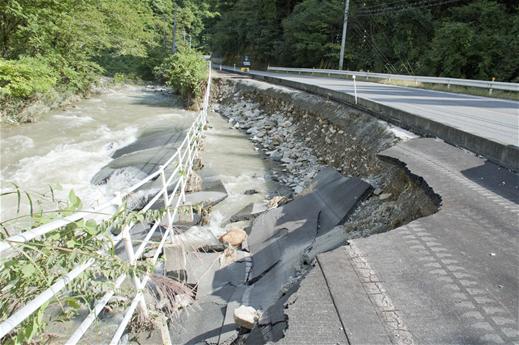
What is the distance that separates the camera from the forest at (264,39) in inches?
593

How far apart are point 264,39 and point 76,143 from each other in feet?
97.5

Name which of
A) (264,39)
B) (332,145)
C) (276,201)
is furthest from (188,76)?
(264,39)

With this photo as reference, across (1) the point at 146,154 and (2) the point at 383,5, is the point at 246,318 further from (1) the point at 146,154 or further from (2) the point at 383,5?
(2) the point at 383,5

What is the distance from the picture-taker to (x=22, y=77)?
13.1m

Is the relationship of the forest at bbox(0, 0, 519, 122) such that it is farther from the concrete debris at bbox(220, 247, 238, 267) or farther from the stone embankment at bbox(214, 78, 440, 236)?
the concrete debris at bbox(220, 247, 238, 267)

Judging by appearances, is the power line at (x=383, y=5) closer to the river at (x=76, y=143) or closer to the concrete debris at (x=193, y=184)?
the river at (x=76, y=143)

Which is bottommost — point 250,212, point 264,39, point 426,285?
point 250,212

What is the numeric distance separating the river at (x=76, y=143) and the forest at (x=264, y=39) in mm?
1519

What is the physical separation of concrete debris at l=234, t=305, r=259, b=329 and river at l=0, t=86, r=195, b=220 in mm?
2184

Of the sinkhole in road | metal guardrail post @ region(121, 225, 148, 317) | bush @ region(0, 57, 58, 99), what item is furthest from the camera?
bush @ region(0, 57, 58, 99)

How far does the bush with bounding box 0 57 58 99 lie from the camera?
12.8m

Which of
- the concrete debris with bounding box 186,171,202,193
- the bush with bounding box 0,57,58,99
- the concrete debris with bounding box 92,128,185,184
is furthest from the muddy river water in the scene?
the bush with bounding box 0,57,58,99

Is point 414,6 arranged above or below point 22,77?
above

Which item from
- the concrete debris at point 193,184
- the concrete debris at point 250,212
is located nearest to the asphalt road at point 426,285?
the concrete debris at point 250,212
